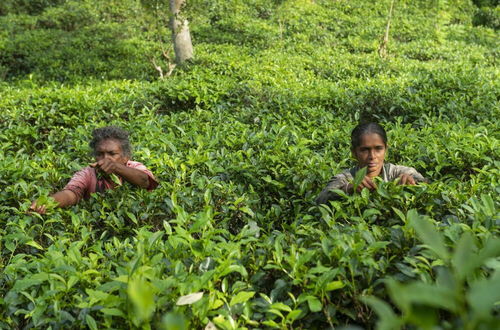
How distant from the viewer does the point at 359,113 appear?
5637 millimetres

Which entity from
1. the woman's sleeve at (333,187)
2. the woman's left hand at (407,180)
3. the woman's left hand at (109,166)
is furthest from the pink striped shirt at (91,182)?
the woman's left hand at (407,180)

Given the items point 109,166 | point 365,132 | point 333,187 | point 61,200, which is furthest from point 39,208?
point 365,132

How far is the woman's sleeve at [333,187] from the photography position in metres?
2.78

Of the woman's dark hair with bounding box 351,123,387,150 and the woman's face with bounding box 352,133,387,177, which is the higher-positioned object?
the woman's dark hair with bounding box 351,123,387,150

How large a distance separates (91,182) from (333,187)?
70.3 inches

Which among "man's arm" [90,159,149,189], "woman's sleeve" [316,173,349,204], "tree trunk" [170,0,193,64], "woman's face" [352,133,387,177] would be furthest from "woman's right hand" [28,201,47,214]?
"tree trunk" [170,0,193,64]

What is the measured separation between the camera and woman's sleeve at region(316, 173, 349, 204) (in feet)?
9.13

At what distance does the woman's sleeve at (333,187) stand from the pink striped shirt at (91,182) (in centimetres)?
122

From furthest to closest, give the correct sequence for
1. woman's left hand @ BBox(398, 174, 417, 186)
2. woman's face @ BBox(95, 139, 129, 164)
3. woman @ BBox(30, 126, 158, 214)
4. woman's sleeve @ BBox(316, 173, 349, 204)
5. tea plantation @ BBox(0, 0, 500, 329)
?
woman's face @ BBox(95, 139, 129, 164) → woman @ BBox(30, 126, 158, 214) → woman's sleeve @ BBox(316, 173, 349, 204) → woman's left hand @ BBox(398, 174, 417, 186) → tea plantation @ BBox(0, 0, 500, 329)

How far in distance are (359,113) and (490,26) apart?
1604 centimetres

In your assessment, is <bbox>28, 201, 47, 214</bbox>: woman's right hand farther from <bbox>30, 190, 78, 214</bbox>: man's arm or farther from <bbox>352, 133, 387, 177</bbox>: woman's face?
<bbox>352, 133, 387, 177</bbox>: woman's face

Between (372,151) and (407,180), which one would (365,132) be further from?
(407,180)

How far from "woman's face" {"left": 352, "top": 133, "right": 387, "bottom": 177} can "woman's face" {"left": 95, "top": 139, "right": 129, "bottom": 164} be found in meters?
1.80

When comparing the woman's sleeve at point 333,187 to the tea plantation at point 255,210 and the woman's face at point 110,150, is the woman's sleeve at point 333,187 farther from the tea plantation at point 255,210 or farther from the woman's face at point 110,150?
the woman's face at point 110,150
